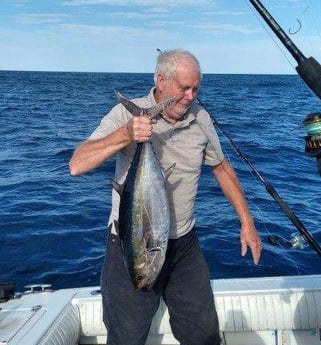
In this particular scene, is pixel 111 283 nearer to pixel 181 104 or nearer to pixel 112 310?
pixel 112 310

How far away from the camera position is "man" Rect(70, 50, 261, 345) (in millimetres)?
3000

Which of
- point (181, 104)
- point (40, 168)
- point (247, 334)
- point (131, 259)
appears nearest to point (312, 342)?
point (247, 334)

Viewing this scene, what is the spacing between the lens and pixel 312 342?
4.09 m

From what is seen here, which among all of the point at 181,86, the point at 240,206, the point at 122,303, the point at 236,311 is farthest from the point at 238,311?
the point at 181,86

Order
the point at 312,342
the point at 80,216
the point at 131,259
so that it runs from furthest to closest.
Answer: the point at 80,216 < the point at 312,342 < the point at 131,259

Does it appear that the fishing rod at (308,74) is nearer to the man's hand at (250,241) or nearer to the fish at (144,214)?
the fish at (144,214)

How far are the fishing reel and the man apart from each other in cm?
73

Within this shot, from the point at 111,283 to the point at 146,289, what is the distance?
15.5 inches

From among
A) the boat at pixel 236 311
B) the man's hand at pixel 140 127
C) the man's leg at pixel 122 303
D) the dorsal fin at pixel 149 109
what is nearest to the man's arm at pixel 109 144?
the man's hand at pixel 140 127

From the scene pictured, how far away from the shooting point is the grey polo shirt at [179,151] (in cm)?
316

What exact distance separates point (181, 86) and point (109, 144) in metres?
0.64

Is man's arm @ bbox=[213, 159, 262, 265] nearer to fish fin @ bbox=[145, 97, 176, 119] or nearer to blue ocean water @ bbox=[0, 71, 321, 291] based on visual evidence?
blue ocean water @ bbox=[0, 71, 321, 291]

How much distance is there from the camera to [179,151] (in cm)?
324

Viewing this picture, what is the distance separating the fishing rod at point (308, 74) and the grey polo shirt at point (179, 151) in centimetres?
75
